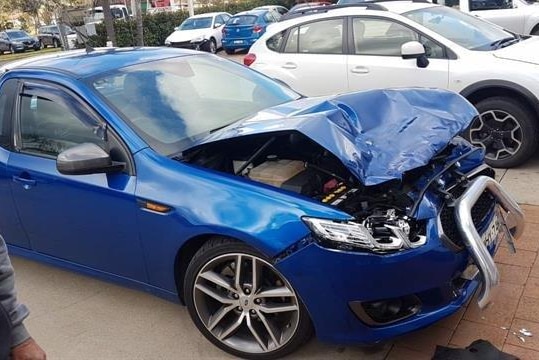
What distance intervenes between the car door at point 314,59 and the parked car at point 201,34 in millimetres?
15543

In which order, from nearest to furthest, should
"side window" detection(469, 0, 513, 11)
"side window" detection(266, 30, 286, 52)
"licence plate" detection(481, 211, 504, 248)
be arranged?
"licence plate" detection(481, 211, 504, 248) → "side window" detection(266, 30, 286, 52) → "side window" detection(469, 0, 513, 11)

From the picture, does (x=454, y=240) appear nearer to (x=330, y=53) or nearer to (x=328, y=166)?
(x=328, y=166)

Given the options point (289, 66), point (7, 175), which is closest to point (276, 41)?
point (289, 66)

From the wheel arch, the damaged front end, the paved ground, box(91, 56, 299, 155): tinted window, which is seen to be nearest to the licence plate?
the damaged front end

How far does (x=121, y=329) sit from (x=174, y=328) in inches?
13.0

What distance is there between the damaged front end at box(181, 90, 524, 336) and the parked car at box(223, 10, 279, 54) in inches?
732

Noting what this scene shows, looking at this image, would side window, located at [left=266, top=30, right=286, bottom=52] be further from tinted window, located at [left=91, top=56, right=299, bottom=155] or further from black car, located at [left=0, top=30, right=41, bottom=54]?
black car, located at [left=0, top=30, right=41, bottom=54]

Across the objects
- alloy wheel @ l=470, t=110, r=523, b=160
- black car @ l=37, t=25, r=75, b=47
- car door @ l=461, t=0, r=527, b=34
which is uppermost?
car door @ l=461, t=0, r=527, b=34

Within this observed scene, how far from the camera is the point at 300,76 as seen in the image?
659 cm

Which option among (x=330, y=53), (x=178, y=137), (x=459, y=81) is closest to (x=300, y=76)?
(x=330, y=53)

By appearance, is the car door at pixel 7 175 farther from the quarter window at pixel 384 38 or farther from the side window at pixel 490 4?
the side window at pixel 490 4

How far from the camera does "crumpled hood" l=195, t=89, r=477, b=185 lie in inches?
108

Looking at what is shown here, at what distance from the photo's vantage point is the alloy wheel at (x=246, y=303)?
2803mm

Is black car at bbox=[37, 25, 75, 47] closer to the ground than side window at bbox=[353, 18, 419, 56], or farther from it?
closer to the ground
